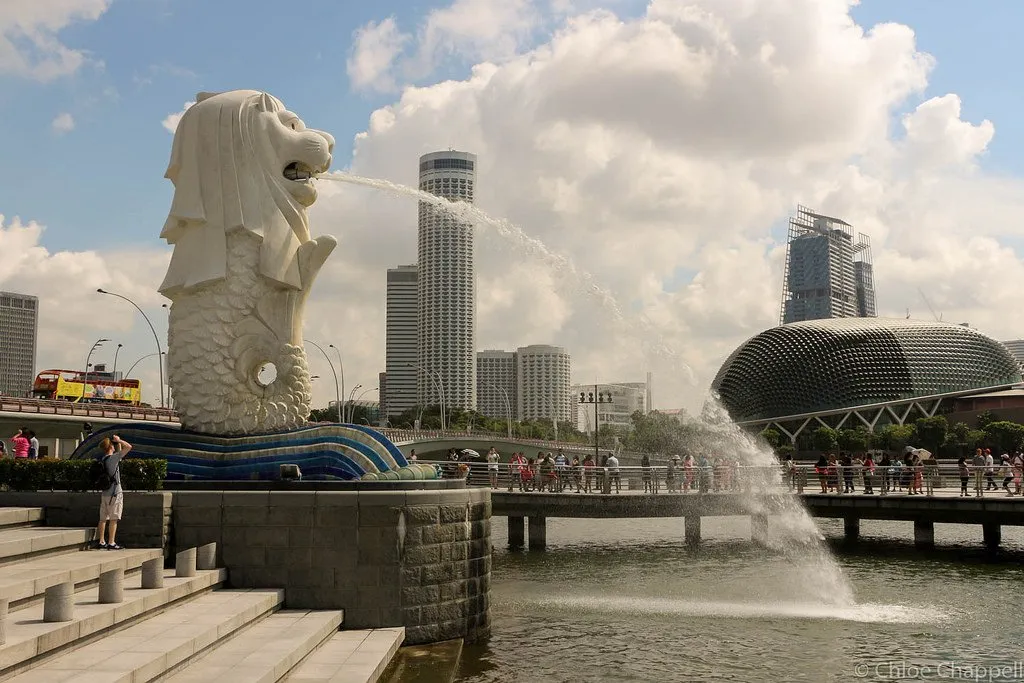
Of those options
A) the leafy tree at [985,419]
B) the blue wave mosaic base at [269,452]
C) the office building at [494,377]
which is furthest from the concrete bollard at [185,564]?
the office building at [494,377]

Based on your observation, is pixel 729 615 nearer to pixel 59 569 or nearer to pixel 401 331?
pixel 59 569

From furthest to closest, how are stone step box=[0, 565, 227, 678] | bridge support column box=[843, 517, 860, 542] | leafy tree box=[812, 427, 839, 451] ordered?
leafy tree box=[812, 427, 839, 451] < bridge support column box=[843, 517, 860, 542] < stone step box=[0, 565, 227, 678]

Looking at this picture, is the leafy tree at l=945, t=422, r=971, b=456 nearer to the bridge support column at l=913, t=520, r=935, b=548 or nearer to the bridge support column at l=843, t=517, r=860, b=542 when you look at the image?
the bridge support column at l=843, t=517, r=860, b=542

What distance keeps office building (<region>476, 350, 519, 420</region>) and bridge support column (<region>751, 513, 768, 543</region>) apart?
325 ft

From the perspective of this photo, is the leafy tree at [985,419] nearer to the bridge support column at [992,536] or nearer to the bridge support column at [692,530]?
the bridge support column at [992,536]

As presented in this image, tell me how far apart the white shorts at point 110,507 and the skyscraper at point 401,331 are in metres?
91.4

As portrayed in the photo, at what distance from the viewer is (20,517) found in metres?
11.3

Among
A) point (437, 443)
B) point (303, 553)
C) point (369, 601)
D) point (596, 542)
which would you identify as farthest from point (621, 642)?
point (437, 443)

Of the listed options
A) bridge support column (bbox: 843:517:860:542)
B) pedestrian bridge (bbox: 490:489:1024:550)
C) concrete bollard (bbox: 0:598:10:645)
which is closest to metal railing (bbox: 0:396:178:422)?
pedestrian bridge (bbox: 490:489:1024:550)

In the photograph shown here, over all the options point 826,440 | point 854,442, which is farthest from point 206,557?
point 826,440

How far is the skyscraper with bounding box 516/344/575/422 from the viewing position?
12038cm

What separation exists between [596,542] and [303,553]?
1828 centimetres

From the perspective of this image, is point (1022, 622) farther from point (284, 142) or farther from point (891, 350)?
point (891, 350)

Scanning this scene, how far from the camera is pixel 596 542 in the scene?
28.6 m
